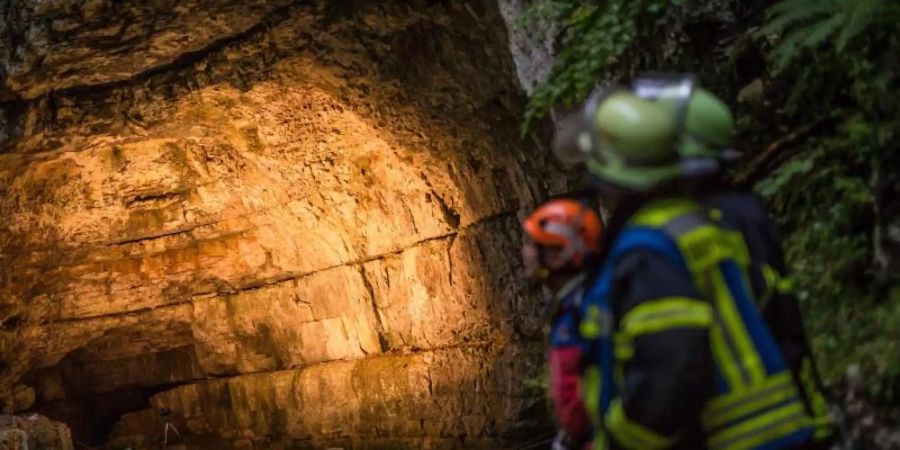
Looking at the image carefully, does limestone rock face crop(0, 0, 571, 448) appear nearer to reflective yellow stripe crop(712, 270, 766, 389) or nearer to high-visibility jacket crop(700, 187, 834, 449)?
high-visibility jacket crop(700, 187, 834, 449)

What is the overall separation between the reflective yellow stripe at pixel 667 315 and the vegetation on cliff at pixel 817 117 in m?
1.34

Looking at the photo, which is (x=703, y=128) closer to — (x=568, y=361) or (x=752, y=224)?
(x=752, y=224)

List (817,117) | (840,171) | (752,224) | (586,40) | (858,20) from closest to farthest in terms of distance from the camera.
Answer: (752,224) → (858,20) → (840,171) → (817,117) → (586,40)

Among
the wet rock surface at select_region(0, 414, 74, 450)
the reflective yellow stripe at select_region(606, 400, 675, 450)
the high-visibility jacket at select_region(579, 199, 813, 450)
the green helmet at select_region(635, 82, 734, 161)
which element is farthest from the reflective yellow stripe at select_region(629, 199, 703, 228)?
the wet rock surface at select_region(0, 414, 74, 450)

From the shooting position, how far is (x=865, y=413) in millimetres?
3354

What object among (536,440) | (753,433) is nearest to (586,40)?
(753,433)

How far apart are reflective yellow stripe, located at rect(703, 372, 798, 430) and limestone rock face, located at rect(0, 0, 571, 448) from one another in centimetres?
567

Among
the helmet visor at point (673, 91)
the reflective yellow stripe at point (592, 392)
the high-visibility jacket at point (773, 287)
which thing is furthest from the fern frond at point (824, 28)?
the reflective yellow stripe at point (592, 392)

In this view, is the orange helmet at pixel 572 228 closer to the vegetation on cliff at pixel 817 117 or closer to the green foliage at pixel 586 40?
the vegetation on cliff at pixel 817 117

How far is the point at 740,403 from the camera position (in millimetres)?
2359

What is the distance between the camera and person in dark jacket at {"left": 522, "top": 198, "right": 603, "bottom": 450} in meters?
2.57

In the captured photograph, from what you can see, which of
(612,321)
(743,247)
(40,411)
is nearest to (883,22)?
(743,247)

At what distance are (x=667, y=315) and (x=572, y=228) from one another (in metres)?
0.51

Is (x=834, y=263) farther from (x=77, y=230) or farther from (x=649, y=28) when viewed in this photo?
(x=77, y=230)
